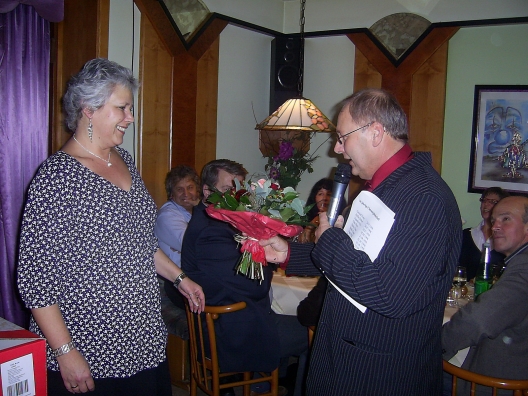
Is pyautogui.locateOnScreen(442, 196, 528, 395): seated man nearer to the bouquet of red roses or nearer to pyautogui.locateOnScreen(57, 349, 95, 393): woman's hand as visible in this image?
the bouquet of red roses

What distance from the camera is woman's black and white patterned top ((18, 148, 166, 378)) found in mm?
1594

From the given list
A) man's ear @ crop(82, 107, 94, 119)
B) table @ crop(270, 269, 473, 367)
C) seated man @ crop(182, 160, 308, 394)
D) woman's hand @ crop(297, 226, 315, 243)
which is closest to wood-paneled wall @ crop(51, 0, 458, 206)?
woman's hand @ crop(297, 226, 315, 243)

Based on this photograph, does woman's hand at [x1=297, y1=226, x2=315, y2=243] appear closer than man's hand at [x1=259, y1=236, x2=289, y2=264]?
No

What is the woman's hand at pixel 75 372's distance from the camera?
1.60m

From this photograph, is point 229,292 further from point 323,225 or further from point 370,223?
point 370,223

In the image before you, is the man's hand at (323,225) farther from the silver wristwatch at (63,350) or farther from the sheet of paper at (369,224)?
the silver wristwatch at (63,350)

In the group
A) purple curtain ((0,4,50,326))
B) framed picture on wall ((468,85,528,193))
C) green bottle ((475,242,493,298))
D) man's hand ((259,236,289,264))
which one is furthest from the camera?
framed picture on wall ((468,85,528,193))

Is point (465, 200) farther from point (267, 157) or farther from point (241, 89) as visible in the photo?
point (241, 89)

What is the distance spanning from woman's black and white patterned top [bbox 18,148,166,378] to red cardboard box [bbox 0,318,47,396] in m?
0.30

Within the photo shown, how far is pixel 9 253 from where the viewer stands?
3.08m

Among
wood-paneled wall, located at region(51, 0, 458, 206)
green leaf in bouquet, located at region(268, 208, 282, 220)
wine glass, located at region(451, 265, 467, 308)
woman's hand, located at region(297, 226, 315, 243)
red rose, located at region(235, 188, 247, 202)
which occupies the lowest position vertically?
wine glass, located at region(451, 265, 467, 308)

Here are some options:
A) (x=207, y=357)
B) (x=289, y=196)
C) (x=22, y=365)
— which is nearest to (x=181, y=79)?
(x=207, y=357)

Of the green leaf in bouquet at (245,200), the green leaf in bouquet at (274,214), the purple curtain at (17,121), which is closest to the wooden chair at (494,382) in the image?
the green leaf in bouquet at (274,214)

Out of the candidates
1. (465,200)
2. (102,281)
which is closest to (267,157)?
(465,200)
